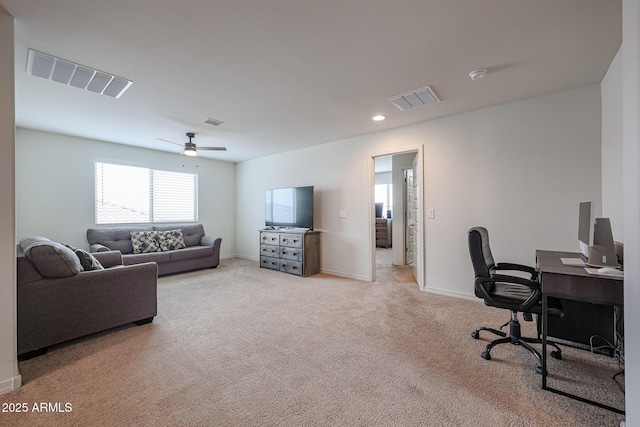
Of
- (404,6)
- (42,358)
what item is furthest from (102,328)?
(404,6)

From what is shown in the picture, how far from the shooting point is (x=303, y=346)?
2.31 meters

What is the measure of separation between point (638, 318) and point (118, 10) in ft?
11.0

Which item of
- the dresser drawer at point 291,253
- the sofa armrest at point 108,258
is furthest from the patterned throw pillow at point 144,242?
the dresser drawer at point 291,253

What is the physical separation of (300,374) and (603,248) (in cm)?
224

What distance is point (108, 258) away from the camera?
148 inches

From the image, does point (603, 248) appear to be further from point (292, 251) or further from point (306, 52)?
point (292, 251)

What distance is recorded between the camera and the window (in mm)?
4996

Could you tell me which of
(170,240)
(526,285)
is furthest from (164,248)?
(526,285)

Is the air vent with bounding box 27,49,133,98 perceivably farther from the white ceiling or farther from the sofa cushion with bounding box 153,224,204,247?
the sofa cushion with bounding box 153,224,204,247

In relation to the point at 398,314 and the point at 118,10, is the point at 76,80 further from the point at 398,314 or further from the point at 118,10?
the point at 398,314

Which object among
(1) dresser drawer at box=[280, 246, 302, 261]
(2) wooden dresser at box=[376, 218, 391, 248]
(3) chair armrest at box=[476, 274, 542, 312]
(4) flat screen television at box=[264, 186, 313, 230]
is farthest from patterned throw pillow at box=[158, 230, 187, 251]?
(2) wooden dresser at box=[376, 218, 391, 248]

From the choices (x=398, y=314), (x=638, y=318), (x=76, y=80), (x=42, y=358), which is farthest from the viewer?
(x=398, y=314)

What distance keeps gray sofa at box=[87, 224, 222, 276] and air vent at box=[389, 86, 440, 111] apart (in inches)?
173

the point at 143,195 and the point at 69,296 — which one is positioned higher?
the point at 143,195
